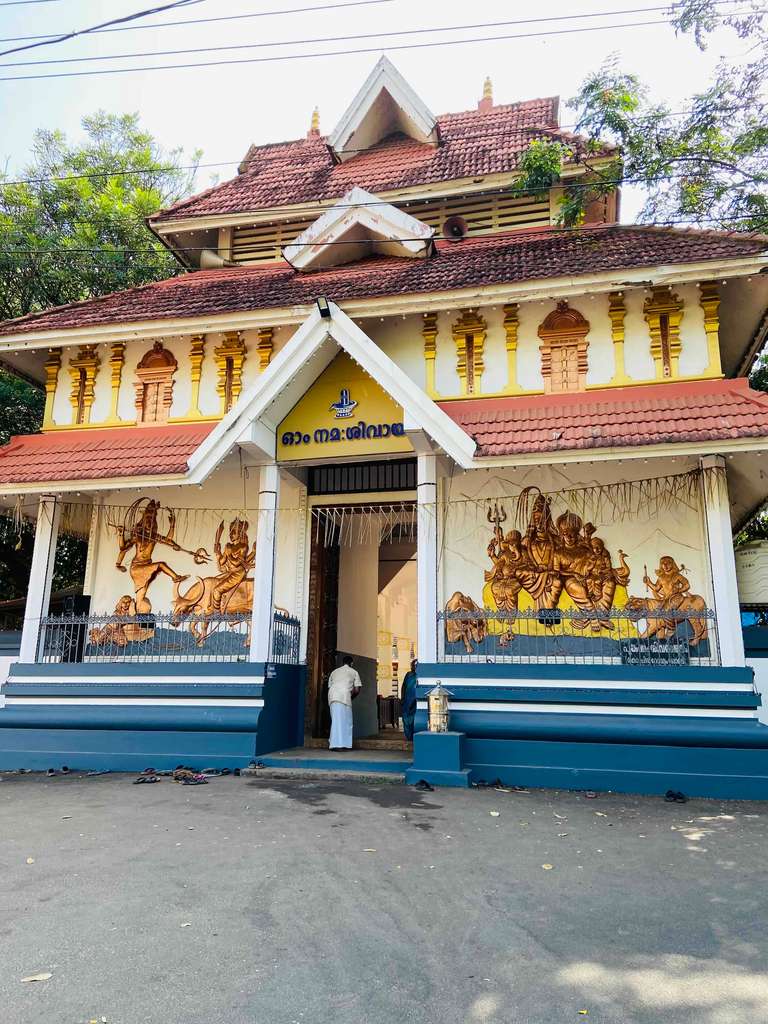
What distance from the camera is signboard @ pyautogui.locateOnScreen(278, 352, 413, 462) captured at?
33.3 ft

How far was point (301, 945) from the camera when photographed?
392 centimetres

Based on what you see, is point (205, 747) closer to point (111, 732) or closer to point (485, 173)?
point (111, 732)

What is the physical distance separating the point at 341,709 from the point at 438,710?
2629 millimetres

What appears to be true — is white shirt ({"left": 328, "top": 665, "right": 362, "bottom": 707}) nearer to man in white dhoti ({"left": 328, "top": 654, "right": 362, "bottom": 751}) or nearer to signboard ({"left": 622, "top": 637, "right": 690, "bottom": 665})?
man in white dhoti ({"left": 328, "top": 654, "right": 362, "bottom": 751})

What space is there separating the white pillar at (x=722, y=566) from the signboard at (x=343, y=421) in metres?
3.75

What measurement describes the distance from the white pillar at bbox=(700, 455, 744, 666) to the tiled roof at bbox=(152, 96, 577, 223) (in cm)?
666

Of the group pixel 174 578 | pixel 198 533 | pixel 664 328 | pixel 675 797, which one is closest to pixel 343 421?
pixel 198 533

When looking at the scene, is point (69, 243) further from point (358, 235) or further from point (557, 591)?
point (557, 591)

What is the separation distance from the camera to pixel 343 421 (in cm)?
1041

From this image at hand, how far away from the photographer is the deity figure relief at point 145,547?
11312 millimetres

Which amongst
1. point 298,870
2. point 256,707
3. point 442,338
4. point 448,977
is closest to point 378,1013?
point 448,977

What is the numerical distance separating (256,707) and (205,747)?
0.78 meters

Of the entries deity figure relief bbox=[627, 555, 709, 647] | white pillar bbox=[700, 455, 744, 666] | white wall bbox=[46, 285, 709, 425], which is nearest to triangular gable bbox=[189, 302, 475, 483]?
white wall bbox=[46, 285, 709, 425]

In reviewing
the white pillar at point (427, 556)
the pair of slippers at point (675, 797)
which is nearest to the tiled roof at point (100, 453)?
→ the white pillar at point (427, 556)
